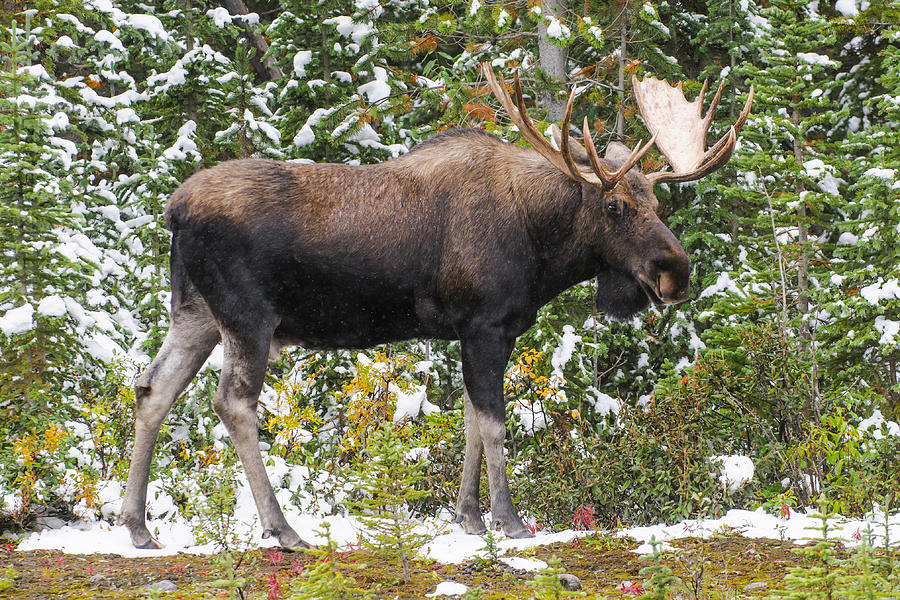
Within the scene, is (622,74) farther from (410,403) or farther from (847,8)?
(410,403)

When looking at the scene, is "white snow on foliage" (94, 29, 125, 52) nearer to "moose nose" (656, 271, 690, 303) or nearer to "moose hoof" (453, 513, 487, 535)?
"moose hoof" (453, 513, 487, 535)

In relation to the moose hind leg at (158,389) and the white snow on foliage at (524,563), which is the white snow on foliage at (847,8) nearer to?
the moose hind leg at (158,389)

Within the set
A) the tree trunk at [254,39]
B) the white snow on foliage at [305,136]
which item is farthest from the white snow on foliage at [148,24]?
the white snow on foliage at [305,136]

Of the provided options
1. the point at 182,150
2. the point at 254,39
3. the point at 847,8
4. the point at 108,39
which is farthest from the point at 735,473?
the point at 254,39

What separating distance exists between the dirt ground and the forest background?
39 cm

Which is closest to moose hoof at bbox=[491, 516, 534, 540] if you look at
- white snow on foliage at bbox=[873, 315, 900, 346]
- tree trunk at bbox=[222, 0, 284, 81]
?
white snow on foliage at bbox=[873, 315, 900, 346]

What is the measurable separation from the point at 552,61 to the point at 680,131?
412 cm

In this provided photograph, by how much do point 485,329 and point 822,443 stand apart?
196cm

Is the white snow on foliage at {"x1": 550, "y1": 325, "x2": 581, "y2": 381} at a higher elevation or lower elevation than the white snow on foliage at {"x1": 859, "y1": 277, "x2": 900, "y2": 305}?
lower

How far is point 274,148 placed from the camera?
358 inches

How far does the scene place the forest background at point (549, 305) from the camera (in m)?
5.31

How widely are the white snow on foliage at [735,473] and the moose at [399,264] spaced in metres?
0.99

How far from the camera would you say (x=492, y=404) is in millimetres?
4746

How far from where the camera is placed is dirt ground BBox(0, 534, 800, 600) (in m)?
3.35
